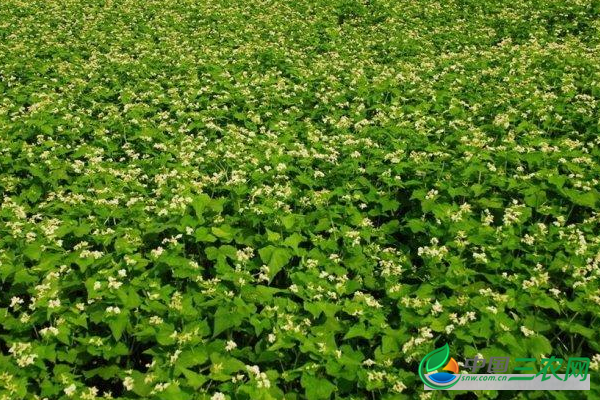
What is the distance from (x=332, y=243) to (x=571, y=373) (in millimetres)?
3176

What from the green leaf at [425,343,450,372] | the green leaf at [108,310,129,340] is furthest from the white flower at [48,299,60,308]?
the green leaf at [425,343,450,372]

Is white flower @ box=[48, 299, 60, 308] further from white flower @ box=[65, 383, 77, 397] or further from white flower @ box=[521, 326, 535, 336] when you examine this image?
white flower @ box=[521, 326, 535, 336]

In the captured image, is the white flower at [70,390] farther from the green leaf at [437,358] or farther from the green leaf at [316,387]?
the green leaf at [437,358]

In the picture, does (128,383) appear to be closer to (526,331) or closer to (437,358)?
(437,358)

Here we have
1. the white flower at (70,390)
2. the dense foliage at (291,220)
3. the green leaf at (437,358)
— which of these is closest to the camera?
the white flower at (70,390)

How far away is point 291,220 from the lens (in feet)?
22.5

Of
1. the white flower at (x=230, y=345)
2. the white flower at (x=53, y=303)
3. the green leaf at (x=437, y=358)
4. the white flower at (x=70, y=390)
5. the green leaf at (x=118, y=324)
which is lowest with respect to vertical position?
the green leaf at (x=437, y=358)

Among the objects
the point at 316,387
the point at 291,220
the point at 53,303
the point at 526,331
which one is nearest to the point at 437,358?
the point at 526,331

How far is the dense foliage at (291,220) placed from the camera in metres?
5.08

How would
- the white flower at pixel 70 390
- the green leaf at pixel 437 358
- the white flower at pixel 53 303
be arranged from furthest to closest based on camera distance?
the white flower at pixel 53 303 → the green leaf at pixel 437 358 → the white flower at pixel 70 390

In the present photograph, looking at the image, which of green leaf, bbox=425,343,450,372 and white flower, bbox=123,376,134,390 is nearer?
white flower, bbox=123,376,134,390

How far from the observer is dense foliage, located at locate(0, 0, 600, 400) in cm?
508

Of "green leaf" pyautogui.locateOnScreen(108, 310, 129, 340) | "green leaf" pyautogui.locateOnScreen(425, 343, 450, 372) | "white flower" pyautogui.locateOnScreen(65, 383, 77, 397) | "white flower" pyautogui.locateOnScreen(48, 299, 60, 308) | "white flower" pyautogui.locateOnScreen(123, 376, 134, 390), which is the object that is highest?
"white flower" pyautogui.locateOnScreen(48, 299, 60, 308)

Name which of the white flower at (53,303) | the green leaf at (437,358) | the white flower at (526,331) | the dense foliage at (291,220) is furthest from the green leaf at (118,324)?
the white flower at (526,331)
